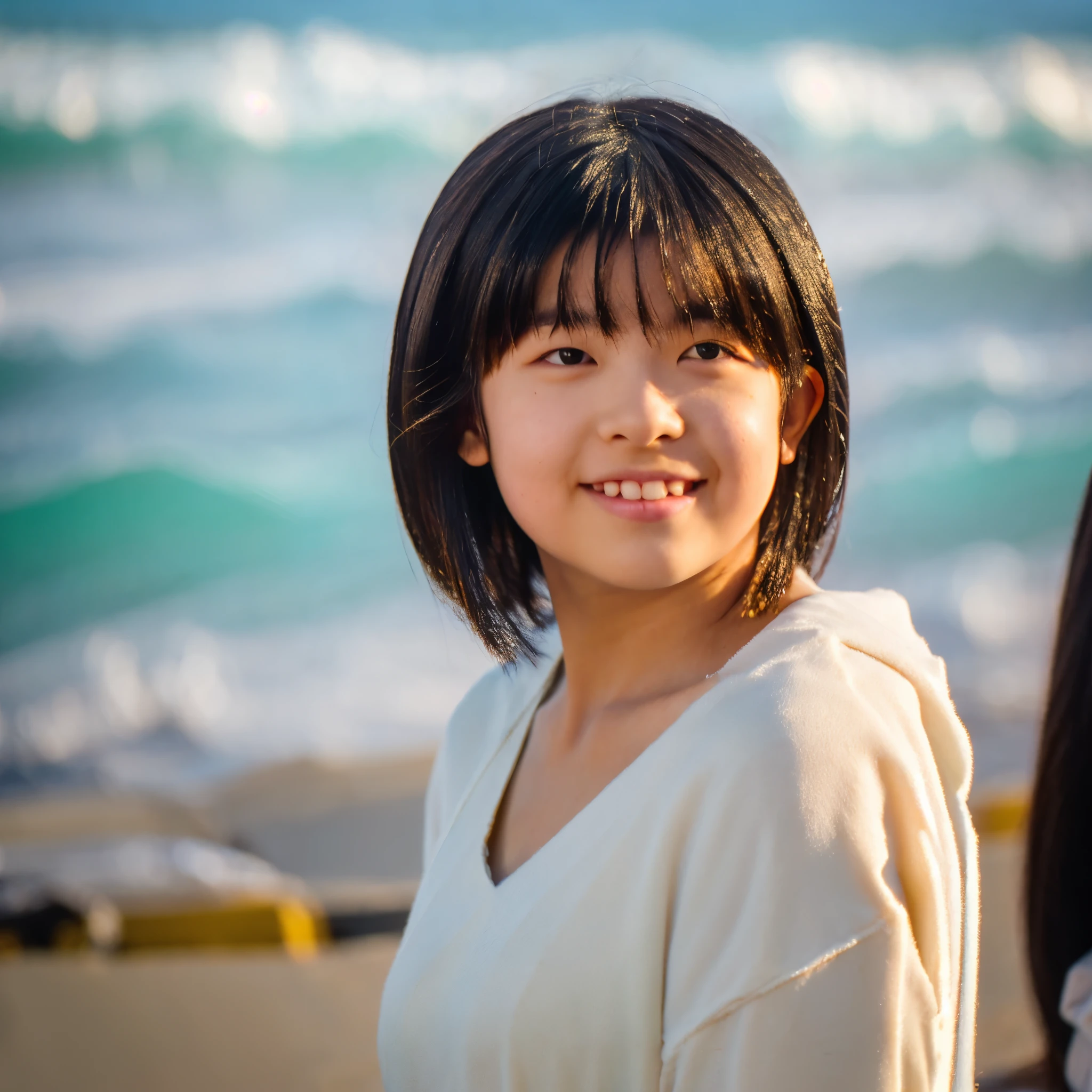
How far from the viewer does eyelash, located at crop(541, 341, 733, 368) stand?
1.04 m

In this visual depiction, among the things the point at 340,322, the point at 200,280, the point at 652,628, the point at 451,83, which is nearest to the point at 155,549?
the point at 200,280

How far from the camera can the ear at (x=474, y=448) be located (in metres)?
1.23

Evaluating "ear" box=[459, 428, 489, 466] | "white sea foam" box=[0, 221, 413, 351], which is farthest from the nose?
"white sea foam" box=[0, 221, 413, 351]

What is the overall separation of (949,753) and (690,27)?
40.5 feet

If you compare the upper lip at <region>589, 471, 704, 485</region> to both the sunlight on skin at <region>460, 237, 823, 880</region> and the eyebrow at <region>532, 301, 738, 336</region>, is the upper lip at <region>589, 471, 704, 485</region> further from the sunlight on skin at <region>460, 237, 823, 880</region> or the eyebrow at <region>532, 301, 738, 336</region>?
the eyebrow at <region>532, 301, 738, 336</region>

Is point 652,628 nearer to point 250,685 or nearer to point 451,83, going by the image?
point 250,685

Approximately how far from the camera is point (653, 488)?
1.04 metres

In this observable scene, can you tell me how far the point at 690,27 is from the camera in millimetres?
11898

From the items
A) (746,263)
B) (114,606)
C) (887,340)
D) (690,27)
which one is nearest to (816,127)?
(690,27)

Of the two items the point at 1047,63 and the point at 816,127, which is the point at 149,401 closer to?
the point at 816,127

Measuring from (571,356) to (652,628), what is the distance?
33cm

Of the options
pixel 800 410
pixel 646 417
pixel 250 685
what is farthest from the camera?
pixel 250 685

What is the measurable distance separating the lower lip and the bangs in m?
0.15

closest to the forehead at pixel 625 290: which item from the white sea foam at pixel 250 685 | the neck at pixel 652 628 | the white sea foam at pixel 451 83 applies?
the neck at pixel 652 628
